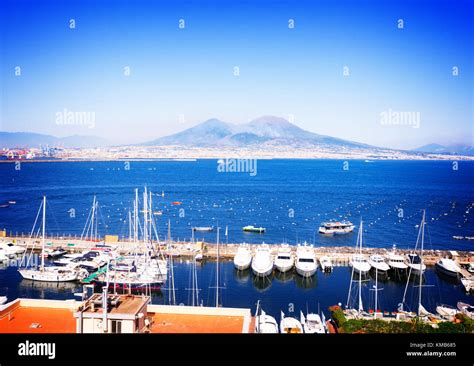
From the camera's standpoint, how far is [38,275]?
1336 centimetres

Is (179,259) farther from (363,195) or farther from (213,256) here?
(363,195)

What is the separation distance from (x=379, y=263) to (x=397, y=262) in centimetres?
67

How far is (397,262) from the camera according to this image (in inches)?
580

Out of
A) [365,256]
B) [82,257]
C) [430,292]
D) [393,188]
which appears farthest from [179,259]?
[393,188]

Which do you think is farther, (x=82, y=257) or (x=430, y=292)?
(x=82, y=257)

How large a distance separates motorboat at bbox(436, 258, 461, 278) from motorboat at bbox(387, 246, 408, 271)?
1238 millimetres

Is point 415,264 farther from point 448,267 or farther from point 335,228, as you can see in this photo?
point 335,228

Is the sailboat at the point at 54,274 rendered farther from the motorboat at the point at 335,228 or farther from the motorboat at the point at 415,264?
the motorboat at the point at 335,228

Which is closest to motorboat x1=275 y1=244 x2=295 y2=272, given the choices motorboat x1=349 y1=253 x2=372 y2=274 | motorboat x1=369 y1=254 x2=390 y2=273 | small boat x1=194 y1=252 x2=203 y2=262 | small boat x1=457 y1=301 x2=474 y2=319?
motorboat x1=349 y1=253 x2=372 y2=274

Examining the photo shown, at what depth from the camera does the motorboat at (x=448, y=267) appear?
1430 cm

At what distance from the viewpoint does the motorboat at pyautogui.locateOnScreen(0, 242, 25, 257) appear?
1635 cm

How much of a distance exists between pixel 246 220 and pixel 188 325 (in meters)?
19.9

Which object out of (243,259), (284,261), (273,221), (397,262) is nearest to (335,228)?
(273,221)

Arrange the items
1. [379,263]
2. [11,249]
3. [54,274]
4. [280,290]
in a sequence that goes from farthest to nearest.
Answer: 1. [11,249]
2. [379,263]
3. [54,274]
4. [280,290]
